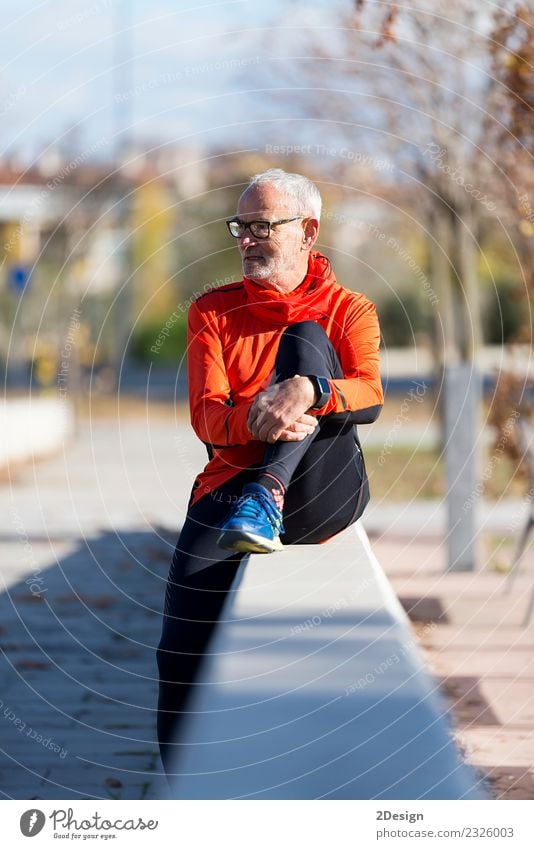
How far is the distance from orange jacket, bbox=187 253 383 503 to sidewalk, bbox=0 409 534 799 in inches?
52.0

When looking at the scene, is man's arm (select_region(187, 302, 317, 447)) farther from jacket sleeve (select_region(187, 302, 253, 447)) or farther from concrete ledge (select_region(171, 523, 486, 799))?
concrete ledge (select_region(171, 523, 486, 799))

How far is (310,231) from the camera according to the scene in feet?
12.0

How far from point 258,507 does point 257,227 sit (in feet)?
2.36

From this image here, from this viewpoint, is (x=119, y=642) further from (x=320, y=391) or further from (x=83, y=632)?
(x=320, y=391)

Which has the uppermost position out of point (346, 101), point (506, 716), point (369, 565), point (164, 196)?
point (164, 196)

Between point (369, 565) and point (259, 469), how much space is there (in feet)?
1.83

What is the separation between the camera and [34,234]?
115 ft

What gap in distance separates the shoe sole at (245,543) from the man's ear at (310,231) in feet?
2.60

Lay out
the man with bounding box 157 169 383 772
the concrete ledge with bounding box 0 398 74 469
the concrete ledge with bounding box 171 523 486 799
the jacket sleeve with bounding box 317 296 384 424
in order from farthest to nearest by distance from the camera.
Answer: the concrete ledge with bounding box 0 398 74 469, the concrete ledge with bounding box 171 523 486 799, the jacket sleeve with bounding box 317 296 384 424, the man with bounding box 157 169 383 772

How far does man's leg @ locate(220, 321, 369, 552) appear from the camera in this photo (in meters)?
3.48

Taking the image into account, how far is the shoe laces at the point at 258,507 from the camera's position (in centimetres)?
346

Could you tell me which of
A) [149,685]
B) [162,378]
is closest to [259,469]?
[149,685]

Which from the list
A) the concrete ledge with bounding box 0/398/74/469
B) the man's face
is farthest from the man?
the concrete ledge with bounding box 0/398/74/469
